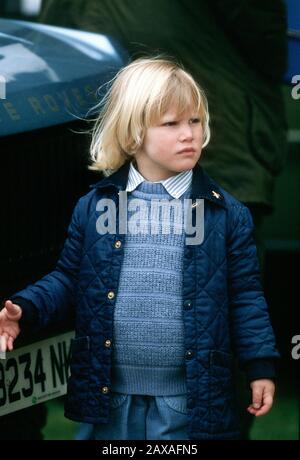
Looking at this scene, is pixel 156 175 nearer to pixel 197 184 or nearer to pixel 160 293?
pixel 197 184

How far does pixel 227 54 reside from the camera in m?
4.17

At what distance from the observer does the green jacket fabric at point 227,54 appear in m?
4.06

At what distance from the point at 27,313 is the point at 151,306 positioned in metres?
0.29

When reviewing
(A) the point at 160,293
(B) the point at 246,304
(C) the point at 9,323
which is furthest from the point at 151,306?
(C) the point at 9,323

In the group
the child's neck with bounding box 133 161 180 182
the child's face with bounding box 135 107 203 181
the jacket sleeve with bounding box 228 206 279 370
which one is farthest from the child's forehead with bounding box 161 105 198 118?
the jacket sleeve with bounding box 228 206 279 370

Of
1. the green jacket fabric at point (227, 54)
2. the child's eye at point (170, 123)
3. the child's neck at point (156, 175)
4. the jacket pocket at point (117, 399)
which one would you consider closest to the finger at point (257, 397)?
the jacket pocket at point (117, 399)

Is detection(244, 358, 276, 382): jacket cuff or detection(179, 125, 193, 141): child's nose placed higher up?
detection(179, 125, 193, 141): child's nose

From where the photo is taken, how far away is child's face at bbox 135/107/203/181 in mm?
2896

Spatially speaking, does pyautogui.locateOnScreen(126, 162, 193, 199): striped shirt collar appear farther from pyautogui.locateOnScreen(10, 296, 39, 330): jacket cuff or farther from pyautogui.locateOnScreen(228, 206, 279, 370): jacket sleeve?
pyautogui.locateOnScreen(10, 296, 39, 330): jacket cuff

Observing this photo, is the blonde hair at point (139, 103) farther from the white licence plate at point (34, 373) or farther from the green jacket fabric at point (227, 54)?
the green jacket fabric at point (227, 54)

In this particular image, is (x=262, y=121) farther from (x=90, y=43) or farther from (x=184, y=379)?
(x=184, y=379)

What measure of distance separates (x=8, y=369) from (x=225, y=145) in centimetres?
118

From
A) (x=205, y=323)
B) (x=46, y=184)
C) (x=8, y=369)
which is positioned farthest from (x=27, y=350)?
(x=205, y=323)

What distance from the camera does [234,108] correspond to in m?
4.09
